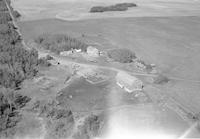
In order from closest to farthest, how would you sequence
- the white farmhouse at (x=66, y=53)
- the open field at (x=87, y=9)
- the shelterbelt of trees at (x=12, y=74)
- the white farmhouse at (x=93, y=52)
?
1. the shelterbelt of trees at (x=12, y=74)
2. the white farmhouse at (x=93, y=52)
3. the white farmhouse at (x=66, y=53)
4. the open field at (x=87, y=9)

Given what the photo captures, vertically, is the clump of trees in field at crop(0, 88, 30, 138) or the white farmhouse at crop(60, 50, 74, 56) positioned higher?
the white farmhouse at crop(60, 50, 74, 56)

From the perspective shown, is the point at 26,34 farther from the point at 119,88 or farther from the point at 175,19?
the point at 175,19

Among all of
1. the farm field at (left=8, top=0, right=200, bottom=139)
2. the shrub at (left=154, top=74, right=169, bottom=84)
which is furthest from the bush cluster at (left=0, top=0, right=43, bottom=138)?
the shrub at (left=154, top=74, right=169, bottom=84)

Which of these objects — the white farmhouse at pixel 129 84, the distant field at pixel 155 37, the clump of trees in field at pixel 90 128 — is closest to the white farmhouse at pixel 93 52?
the distant field at pixel 155 37

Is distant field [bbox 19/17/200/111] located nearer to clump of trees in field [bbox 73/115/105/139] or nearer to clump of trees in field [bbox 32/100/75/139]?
clump of trees in field [bbox 73/115/105/139]

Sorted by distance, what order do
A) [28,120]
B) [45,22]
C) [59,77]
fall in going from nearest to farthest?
1. [28,120]
2. [59,77]
3. [45,22]

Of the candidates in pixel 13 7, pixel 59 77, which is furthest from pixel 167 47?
pixel 13 7

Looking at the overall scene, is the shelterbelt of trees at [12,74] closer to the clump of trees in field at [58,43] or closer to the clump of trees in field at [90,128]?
the clump of trees in field at [58,43]
